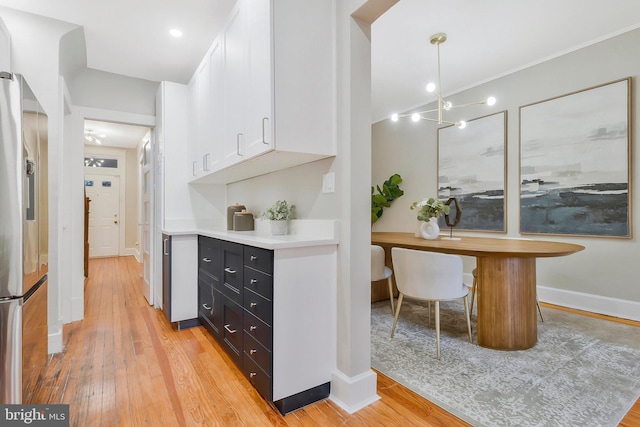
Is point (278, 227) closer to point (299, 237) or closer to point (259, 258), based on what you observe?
point (299, 237)

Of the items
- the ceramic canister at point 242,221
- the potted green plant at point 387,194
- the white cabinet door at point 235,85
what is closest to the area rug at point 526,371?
the ceramic canister at point 242,221

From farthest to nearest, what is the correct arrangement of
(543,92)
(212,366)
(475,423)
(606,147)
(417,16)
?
(543,92), (606,147), (417,16), (212,366), (475,423)

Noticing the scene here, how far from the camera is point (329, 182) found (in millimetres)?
1842

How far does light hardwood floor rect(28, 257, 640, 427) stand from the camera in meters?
1.56

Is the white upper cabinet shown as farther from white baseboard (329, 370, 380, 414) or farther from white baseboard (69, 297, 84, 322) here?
white baseboard (69, 297, 84, 322)

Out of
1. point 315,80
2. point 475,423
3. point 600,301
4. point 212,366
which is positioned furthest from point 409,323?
point 315,80

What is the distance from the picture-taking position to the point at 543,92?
352 centimetres

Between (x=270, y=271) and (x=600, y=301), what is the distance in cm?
350

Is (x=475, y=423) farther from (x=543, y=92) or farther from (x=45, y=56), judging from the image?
(x=45, y=56)

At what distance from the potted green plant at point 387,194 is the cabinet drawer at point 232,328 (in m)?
3.44

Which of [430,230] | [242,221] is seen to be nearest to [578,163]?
[430,230]

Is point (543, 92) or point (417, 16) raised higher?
point (417, 16)

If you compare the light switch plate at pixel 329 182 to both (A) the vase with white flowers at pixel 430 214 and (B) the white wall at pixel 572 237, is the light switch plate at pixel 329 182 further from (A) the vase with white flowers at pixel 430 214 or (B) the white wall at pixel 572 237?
(B) the white wall at pixel 572 237

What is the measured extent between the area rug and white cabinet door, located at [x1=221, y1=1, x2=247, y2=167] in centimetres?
180
